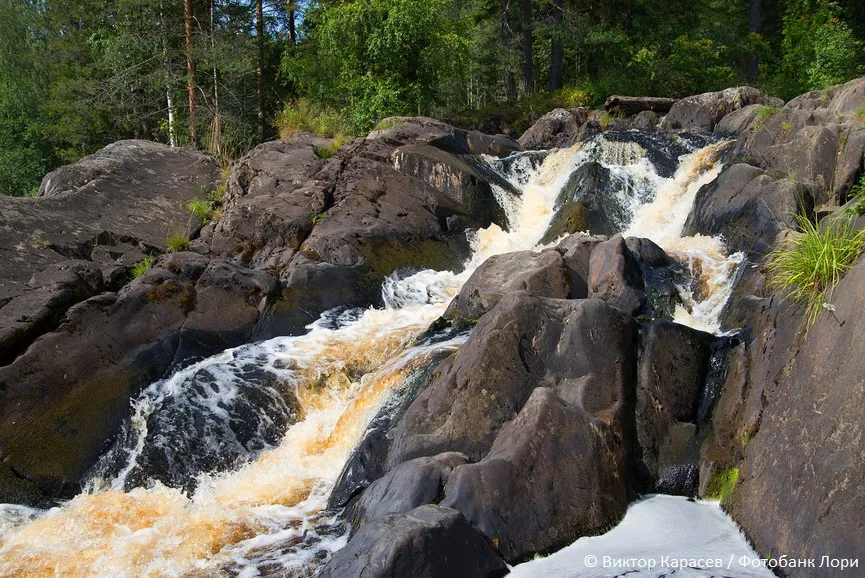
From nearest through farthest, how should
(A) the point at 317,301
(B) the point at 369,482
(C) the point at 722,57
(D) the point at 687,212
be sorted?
1. (B) the point at 369,482
2. (A) the point at 317,301
3. (D) the point at 687,212
4. (C) the point at 722,57

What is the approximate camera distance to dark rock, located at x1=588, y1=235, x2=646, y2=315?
9.20 m

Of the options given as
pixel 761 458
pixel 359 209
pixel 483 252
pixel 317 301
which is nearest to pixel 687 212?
pixel 483 252

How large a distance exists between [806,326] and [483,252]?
8.91 m

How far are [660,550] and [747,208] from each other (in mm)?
6956

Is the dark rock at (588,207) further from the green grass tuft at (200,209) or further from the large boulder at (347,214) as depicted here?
the green grass tuft at (200,209)

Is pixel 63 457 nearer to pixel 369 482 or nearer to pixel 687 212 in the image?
pixel 369 482

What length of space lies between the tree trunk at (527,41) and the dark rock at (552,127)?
500cm

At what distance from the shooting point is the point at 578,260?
1039 cm

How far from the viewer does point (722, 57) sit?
26875 millimetres

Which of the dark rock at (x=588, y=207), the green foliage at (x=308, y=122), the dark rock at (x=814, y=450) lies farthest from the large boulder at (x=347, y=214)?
the dark rock at (x=814, y=450)

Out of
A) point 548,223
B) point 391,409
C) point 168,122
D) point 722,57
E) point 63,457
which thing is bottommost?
point 63,457

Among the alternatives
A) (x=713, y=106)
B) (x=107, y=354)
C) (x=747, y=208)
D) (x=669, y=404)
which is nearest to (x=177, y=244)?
(x=107, y=354)

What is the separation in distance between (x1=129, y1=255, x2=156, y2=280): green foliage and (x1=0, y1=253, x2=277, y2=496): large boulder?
0.45 metres

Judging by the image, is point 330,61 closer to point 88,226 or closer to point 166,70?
point 166,70
